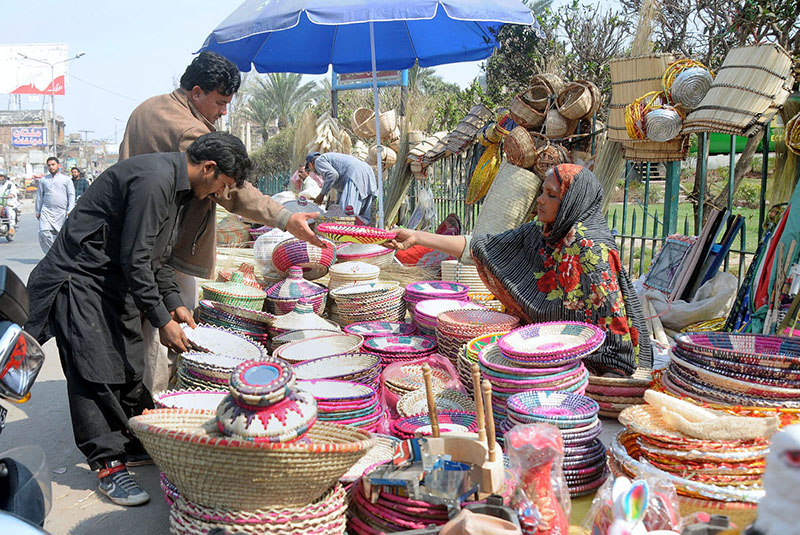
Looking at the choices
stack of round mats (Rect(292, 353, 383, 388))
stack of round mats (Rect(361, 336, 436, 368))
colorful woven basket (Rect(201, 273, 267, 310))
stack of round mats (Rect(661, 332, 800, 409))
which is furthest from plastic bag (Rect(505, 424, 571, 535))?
colorful woven basket (Rect(201, 273, 267, 310))

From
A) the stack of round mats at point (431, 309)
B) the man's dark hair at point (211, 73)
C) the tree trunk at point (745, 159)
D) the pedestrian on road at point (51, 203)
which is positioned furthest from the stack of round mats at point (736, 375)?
the pedestrian on road at point (51, 203)

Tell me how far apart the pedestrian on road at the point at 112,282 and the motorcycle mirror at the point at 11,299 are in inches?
45.3

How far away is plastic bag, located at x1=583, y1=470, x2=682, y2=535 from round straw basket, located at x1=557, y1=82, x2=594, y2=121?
11.6 feet

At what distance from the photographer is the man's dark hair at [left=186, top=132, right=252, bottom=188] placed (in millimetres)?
2834

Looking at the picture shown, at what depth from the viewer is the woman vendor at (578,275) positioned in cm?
320

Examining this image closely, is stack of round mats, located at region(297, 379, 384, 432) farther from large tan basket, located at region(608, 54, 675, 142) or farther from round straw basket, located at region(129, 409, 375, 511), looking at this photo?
large tan basket, located at region(608, 54, 675, 142)

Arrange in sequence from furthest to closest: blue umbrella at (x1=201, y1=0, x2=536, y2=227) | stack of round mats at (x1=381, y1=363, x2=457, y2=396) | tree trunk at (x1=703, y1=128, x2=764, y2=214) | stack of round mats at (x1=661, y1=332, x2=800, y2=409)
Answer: blue umbrella at (x1=201, y1=0, x2=536, y2=227)
tree trunk at (x1=703, y1=128, x2=764, y2=214)
stack of round mats at (x1=381, y1=363, x2=457, y2=396)
stack of round mats at (x1=661, y1=332, x2=800, y2=409)

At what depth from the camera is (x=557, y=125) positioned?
503 centimetres

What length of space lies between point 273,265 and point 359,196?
323 cm

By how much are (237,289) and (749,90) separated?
3285 mm

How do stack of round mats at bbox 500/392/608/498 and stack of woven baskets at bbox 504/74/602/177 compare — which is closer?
stack of round mats at bbox 500/392/608/498

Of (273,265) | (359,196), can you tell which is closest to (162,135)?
(273,265)

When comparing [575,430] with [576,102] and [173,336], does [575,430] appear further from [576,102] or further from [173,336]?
[576,102]

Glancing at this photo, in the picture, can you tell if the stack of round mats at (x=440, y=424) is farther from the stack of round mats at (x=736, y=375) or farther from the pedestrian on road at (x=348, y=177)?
Answer: the pedestrian on road at (x=348, y=177)
